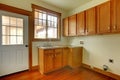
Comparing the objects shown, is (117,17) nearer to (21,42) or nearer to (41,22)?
(41,22)

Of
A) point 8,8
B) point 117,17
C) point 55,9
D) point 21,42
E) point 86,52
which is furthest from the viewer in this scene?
point 55,9

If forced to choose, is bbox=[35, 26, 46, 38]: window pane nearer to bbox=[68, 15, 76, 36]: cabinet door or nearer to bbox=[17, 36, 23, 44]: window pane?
bbox=[17, 36, 23, 44]: window pane

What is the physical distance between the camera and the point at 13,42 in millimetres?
2756

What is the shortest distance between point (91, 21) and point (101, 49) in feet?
3.22

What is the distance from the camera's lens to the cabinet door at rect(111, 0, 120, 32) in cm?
218

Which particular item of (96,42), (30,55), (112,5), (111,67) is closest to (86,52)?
(96,42)

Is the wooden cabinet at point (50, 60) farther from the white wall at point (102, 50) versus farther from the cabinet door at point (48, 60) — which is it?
the white wall at point (102, 50)

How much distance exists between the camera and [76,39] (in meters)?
3.84

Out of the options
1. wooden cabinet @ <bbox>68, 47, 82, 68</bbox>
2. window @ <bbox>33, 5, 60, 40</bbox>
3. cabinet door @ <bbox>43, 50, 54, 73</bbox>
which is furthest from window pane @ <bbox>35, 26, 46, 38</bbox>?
wooden cabinet @ <bbox>68, 47, 82, 68</bbox>

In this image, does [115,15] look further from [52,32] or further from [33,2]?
[33,2]

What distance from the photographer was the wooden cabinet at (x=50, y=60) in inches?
110

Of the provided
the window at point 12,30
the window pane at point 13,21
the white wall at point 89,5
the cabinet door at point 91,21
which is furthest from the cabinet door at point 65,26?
the window pane at point 13,21

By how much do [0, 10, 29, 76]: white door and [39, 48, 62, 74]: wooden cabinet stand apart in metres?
0.60

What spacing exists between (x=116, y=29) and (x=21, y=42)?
2.83 metres
